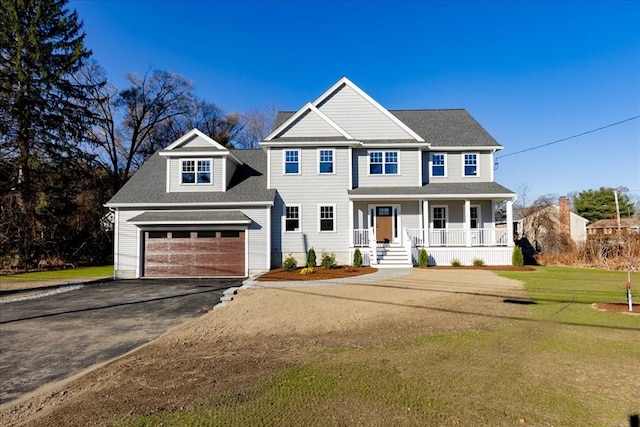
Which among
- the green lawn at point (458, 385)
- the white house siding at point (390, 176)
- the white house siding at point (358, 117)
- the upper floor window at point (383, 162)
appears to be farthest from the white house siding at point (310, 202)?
the green lawn at point (458, 385)

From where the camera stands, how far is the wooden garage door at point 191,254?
17734 mm

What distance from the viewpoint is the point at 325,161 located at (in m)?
19.3

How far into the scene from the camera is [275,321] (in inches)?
319

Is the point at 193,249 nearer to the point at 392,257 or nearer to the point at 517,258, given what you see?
the point at 392,257

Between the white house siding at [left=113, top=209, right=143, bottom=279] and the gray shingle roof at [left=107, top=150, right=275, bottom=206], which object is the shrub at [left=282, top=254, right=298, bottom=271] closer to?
the gray shingle roof at [left=107, top=150, right=275, bottom=206]

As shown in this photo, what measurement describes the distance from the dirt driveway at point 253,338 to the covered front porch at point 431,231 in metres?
5.61

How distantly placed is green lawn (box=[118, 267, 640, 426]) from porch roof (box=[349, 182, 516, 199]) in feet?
39.4

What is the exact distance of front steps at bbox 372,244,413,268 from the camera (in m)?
17.8

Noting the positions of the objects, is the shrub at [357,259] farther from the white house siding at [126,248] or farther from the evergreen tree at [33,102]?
the evergreen tree at [33,102]

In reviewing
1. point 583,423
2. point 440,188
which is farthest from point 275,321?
point 440,188

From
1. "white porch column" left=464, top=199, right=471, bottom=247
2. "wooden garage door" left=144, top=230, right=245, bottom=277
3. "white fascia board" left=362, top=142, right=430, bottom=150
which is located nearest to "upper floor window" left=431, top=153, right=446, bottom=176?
"white fascia board" left=362, top=142, right=430, bottom=150

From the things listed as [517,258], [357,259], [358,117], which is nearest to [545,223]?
[517,258]

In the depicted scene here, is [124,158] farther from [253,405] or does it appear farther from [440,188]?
[253,405]

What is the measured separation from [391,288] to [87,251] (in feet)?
75.7
